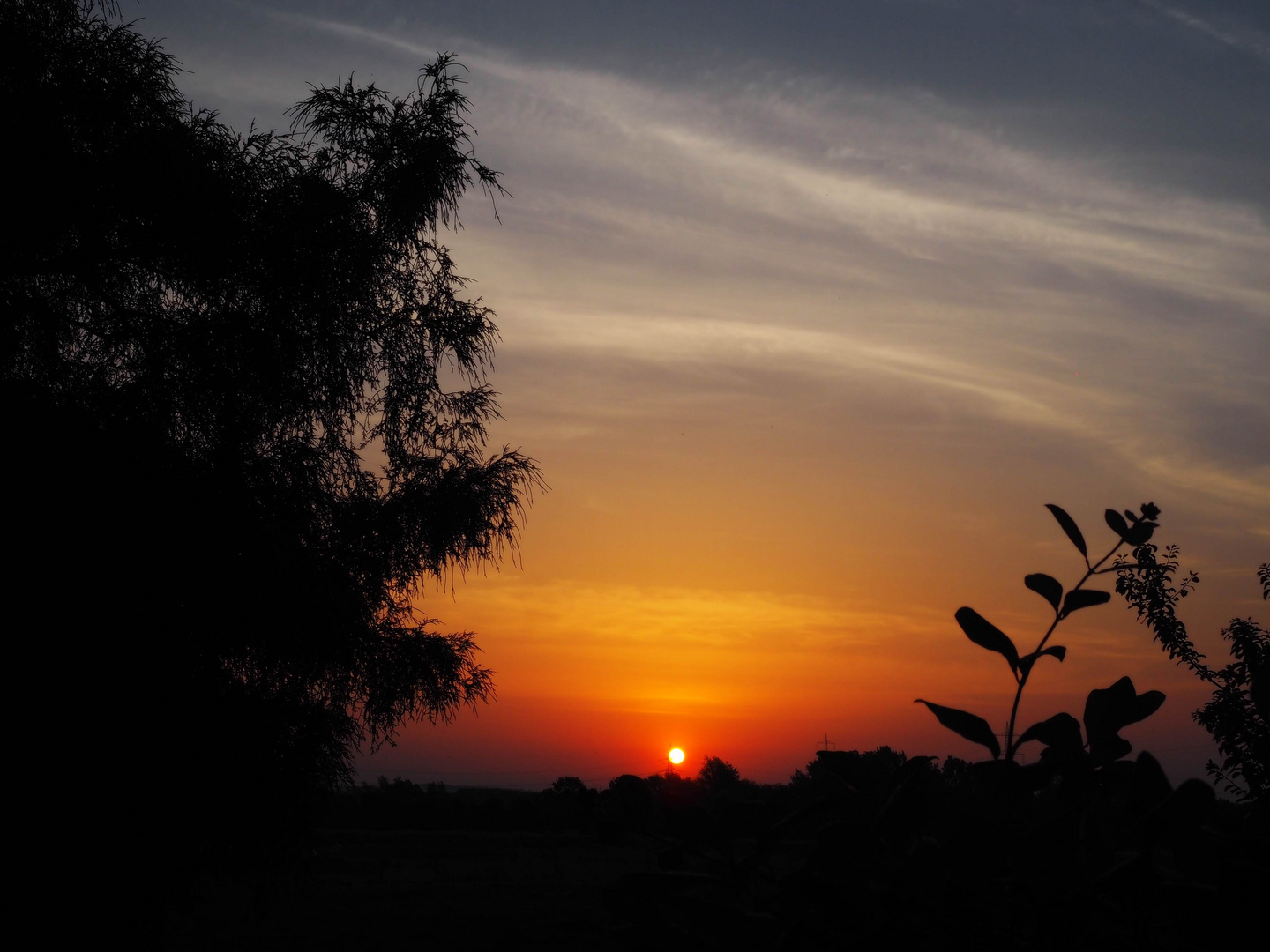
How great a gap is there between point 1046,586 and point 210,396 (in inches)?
329

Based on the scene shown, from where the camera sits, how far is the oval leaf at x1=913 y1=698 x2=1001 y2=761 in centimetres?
130

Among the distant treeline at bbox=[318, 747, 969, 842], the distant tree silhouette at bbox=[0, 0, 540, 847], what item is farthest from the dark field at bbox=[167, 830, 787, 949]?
the distant treeline at bbox=[318, 747, 969, 842]

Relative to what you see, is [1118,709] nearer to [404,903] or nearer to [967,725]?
[967,725]

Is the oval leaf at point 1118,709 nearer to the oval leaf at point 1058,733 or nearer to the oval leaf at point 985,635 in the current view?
the oval leaf at point 1058,733

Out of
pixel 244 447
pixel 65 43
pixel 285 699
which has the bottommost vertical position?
pixel 285 699

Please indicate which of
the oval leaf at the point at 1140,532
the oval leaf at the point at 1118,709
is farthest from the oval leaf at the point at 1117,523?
the oval leaf at the point at 1118,709

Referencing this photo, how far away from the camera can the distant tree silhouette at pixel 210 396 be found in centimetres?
717

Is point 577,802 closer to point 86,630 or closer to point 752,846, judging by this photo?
point 752,846

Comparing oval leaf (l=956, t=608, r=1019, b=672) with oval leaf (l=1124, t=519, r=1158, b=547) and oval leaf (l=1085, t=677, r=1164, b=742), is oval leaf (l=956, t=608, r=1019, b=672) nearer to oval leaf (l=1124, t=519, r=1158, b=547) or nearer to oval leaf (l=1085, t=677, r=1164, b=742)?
oval leaf (l=1085, t=677, r=1164, b=742)

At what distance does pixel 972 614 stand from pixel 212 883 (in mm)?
11464

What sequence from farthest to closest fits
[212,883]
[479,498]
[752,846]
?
[479,498]
[212,883]
[752,846]

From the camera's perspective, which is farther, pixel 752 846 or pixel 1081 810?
pixel 752 846

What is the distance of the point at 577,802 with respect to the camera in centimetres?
129

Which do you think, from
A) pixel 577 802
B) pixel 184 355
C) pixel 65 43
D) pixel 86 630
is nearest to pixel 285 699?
pixel 86 630
